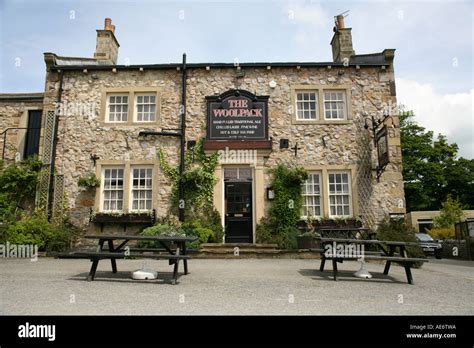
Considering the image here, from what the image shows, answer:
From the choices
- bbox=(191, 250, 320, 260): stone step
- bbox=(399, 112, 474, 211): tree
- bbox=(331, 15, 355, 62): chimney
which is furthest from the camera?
bbox=(399, 112, 474, 211): tree

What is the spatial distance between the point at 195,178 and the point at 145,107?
3.45 meters

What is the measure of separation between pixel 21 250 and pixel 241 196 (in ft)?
22.5

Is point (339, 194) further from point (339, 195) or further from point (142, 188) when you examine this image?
point (142, 188)

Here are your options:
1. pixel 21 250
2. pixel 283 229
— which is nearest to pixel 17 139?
pixel 21 250

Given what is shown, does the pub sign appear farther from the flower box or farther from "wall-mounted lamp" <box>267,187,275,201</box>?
the flower box

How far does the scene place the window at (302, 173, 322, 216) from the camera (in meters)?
11.6

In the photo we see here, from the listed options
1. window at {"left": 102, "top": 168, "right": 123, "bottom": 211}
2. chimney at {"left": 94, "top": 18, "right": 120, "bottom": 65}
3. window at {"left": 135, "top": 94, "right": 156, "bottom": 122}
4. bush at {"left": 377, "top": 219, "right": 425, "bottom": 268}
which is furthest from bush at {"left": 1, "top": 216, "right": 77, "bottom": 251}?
bush at {"left": 377, "top": 219, "right": 425, "bottom": 268}

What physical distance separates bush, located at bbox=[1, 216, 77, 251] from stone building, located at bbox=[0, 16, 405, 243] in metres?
1.07

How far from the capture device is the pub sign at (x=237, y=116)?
11945 mm

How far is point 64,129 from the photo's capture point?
484 inches

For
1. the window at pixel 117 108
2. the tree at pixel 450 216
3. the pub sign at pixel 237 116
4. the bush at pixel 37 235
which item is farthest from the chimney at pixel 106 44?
the tree at pixel 450 216

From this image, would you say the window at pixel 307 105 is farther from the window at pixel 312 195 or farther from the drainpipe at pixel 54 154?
the drainpipe at pixel 54 154

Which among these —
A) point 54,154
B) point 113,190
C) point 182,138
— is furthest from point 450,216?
point 54,154

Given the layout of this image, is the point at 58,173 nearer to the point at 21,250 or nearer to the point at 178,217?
the point at 21,250
